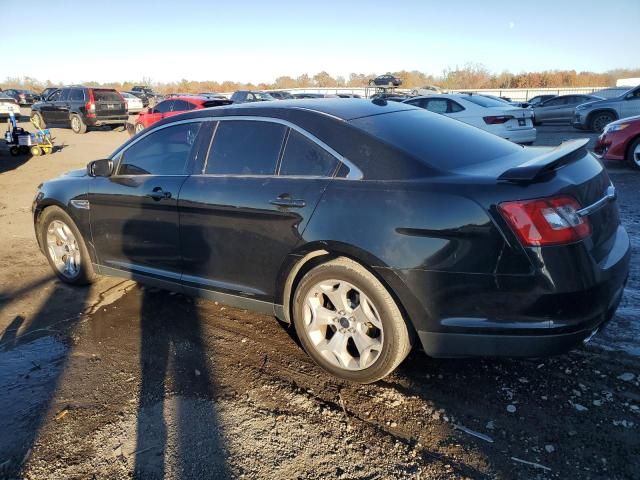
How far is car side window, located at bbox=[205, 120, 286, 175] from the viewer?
3330mm

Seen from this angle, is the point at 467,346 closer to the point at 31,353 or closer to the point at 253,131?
the point at 253,131

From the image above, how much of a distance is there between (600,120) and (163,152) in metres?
16.7

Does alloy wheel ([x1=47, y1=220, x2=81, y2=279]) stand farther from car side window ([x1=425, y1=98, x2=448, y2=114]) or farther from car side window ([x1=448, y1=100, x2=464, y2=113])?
car side window ([x1=425, y1=98, x2=448, y2=114])

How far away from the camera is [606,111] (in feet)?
53.1

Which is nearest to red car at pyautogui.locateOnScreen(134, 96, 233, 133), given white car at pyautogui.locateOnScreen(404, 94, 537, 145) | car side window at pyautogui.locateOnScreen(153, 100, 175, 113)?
car side window at pyautogui.locateOnScreen(153, 100, 175, 113)

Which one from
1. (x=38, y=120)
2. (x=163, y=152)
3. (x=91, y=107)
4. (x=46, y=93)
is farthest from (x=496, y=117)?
(x=46, y=93)

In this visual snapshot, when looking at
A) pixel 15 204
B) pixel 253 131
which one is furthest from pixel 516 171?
pixel 15 204

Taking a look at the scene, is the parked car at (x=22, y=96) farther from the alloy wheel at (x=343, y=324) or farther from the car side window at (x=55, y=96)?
the alloy wheel at (x=343, y=324)

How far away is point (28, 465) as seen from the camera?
2467 millimetres

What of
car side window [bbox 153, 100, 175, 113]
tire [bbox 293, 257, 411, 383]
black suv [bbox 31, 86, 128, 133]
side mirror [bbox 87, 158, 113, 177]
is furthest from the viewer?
black suv [bbox 31, 86, 128, 133]

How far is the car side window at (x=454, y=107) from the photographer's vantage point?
1198 centimetres

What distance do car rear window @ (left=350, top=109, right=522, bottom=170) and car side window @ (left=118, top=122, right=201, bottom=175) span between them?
143 cm

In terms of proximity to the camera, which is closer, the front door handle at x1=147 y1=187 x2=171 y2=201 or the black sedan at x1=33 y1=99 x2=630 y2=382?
the black sedan at x1=33 y1=99 x2=630 y2=382

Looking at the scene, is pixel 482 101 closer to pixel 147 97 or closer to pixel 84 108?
pixel 84 108
